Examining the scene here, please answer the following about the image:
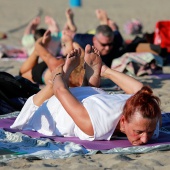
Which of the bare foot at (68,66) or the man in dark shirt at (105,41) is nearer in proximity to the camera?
the bare foot at (68,66)

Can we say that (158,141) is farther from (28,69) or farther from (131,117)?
(28,69)

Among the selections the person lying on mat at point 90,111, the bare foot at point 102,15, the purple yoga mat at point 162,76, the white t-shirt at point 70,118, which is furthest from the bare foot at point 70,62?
the bare foot at point 102,15

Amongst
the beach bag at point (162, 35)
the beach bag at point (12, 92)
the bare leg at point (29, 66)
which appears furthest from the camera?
the beach bag at point (162, 35)

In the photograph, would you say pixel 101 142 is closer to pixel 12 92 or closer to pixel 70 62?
pixel 70 62

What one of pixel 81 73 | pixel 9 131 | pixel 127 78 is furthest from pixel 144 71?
pixel 9 131

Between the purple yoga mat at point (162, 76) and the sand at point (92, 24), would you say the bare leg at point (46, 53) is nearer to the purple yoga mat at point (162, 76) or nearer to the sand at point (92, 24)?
the sand at point (92, 24)

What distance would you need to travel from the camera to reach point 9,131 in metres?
4.84

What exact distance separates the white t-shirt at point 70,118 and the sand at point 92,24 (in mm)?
255

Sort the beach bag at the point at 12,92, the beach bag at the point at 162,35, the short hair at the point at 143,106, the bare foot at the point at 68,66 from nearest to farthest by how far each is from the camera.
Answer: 1. the short hair at the point at 143,106
2. the bare foot at the point at 68,66
3. the beach bag at the point at 12,92
4. the beach bag at the point at 162,35

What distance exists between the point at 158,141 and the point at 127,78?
0.68 m

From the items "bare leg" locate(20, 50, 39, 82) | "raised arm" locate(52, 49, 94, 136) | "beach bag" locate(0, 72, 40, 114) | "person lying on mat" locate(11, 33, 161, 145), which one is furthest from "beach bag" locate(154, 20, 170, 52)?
"raised arm" locate(52, 49, 94, 136)

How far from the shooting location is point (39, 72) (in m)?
7.33

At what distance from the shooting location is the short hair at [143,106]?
4.24 meters

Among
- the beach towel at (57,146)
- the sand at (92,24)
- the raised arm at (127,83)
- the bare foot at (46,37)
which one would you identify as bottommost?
the sand at (92,24)
